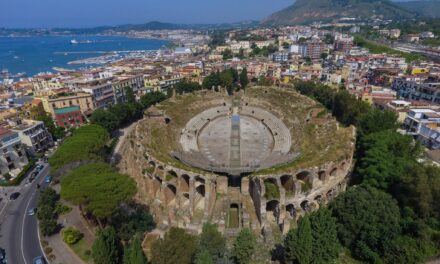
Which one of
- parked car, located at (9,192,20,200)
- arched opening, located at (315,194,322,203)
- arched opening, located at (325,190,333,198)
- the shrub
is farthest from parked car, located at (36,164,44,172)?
arched opening, located at (325,190,333,198)

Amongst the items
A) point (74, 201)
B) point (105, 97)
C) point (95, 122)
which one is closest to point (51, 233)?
point (74, 201)

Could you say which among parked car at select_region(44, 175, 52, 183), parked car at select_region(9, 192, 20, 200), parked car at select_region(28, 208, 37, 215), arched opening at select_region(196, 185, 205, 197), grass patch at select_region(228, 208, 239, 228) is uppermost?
arched opening at select_region(196, 185, 205, 197)

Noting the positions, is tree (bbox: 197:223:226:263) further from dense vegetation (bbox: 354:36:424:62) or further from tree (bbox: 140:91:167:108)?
dense vegetation (bbox: 354:36:424:62)

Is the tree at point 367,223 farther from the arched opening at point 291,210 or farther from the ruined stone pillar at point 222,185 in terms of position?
the ruined stone pillar at point 222,185

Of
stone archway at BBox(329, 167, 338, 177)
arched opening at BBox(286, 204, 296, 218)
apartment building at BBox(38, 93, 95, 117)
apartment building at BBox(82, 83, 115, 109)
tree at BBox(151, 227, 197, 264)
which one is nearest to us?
tree at BBox(151, 227, 197, 264)

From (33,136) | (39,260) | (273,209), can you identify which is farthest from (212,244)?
(33,136)

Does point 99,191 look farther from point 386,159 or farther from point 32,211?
point 386,159

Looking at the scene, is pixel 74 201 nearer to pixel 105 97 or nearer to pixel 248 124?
pixel 248 124
